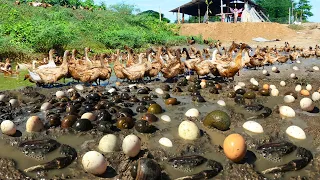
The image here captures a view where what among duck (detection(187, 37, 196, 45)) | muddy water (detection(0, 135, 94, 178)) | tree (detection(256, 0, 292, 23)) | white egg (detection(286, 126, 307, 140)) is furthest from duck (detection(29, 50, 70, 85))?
tree (detection(256, 0, 292, 23))

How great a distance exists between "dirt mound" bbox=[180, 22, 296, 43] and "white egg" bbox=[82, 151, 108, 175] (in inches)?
1742

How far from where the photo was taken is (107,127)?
7.12m

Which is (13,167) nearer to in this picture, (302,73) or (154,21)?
(302,73)

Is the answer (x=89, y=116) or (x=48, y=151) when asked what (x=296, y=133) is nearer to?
(x=89, y=116)

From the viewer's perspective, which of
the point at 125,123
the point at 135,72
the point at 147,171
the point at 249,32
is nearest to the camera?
the point at 147,171

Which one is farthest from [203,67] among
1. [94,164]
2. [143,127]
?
[94,164]

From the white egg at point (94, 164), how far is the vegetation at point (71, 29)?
19.0 m

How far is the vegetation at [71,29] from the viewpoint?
24.1m

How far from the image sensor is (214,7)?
57125mm

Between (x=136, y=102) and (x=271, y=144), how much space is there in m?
4.70

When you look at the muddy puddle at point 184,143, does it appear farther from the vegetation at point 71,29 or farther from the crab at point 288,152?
the vegetation at point 71,29

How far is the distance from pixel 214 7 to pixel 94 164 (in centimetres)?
5563

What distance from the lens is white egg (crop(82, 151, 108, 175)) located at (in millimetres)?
5242

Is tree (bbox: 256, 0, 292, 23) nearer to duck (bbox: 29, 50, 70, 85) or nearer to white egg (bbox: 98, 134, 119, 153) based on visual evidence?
duck (bbox: 29, 50, 70, 85)
